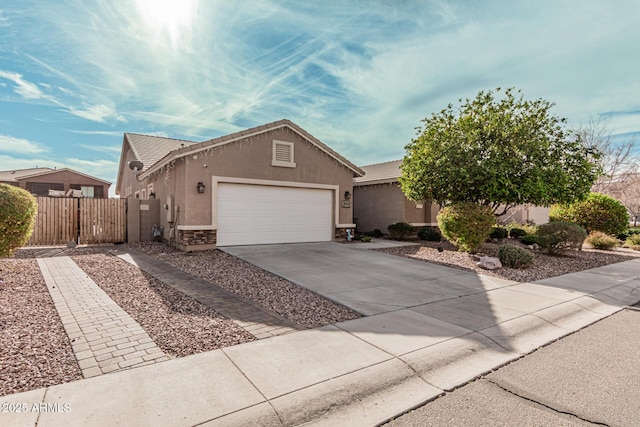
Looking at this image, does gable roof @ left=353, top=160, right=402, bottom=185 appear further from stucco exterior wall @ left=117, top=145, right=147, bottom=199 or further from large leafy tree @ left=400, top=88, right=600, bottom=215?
stucco exterior wall @ left=117, top=145, right=147, bottom=199

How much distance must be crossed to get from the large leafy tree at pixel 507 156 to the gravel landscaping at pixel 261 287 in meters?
7.69

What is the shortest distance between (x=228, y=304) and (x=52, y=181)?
1349 inches

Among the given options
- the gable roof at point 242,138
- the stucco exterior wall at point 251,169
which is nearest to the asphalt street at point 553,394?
the stucco exterior wall at point 251,169

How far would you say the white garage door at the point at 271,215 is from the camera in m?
11.7

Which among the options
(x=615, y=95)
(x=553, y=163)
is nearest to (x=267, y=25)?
(x=553, y=163)

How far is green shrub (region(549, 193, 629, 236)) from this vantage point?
51.3 feet

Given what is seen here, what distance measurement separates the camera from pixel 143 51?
927cm

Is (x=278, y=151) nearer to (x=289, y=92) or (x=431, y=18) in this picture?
(x=289, y=92)

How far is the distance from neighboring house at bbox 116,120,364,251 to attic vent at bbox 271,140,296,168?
4 cm

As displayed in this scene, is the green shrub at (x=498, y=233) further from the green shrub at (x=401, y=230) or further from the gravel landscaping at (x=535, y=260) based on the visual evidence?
the green shrub at (x=401, y=230)

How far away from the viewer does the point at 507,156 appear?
11.3 metres

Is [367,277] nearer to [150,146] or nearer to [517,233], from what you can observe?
[517,233]

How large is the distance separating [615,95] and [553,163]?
9.41 metres

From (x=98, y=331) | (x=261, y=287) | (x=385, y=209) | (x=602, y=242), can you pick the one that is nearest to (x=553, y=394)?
(x=261, y=287)
